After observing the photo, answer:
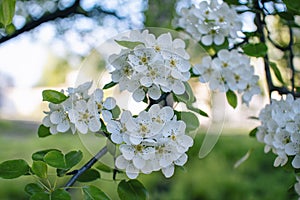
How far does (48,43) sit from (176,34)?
3.16 ft

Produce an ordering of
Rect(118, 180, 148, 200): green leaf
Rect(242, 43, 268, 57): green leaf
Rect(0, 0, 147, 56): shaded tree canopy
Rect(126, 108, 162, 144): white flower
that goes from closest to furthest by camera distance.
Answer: Rect(126, 108, 162, 144): white flower → Rect(118, 180, 148, 200): green leaf → Rect(242, 43, 268, 57): green leaf → Rect(0, 0, 147, 56): shaded tree canopy

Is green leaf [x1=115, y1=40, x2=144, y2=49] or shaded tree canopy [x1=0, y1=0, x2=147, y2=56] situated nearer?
green leaf [x1=115, y1=40, x2=144, y2=49]

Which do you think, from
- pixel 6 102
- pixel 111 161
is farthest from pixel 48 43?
pixel 6 102

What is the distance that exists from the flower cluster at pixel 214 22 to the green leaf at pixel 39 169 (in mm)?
366

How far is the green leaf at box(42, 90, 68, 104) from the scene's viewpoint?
1.65ft

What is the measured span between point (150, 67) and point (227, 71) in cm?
28

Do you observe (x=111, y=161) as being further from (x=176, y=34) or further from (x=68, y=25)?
(x=68, y=25)

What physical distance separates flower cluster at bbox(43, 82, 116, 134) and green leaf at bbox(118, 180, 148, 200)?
0.33 ft

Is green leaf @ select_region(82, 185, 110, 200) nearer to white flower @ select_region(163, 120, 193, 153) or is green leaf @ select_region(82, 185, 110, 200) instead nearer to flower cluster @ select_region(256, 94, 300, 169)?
white flower @ select_region(163, 120, 193, 153)

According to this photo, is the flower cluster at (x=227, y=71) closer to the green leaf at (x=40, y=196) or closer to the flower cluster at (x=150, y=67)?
the flower cluster at (x=150, y=67)

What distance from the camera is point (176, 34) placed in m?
0.66

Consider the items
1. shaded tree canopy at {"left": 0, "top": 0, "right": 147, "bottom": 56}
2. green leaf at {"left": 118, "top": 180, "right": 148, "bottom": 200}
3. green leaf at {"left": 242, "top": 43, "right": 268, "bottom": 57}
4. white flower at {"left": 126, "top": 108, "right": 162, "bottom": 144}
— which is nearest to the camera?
white flower at {"left": 126, "top": 108, "right": 162, "bottom": 144}

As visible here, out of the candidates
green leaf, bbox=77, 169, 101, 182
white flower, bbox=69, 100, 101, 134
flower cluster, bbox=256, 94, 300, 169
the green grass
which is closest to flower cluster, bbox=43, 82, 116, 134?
white flower, bbox=69, 100, 101, 134

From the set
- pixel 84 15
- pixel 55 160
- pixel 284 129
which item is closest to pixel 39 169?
pixel 55 160
